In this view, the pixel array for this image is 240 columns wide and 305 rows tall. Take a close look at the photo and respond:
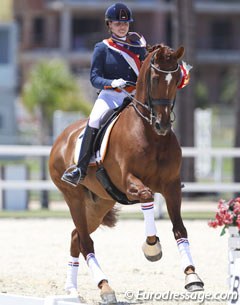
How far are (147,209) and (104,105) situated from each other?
145 centimetres

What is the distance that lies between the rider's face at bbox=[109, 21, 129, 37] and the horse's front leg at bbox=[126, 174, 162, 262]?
1643 millimetres

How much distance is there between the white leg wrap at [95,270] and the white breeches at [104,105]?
131 centimetres

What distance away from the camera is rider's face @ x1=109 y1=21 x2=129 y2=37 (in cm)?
948

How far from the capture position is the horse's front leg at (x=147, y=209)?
848cm

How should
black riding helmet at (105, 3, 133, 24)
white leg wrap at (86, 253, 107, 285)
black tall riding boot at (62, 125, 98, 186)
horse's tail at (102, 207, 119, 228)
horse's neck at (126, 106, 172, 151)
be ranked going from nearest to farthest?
horse's neck at (126, 106, 172, 151), white leg wrap at (86, 253, 107, 285), black riding helmet at (105, 3, 133, 24), black tall riding boot at (62, 125, 98, 186), horse's tail at (102, 207, 119, 228)

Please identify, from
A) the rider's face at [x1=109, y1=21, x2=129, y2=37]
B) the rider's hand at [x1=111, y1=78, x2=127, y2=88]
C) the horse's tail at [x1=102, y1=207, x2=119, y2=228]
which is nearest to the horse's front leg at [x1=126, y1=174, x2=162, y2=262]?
the rider's hand at [x1=111, y1=78, x2=127, y2=88]

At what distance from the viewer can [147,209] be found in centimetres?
862

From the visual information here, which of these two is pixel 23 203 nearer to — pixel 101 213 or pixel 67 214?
pixel 67 214

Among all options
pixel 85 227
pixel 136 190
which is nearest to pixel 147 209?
pixel 136 190

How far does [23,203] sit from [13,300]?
13.3 metres

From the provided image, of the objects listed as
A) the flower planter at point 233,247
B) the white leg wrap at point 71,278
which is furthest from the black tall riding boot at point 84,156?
the flower planter at point 233,247

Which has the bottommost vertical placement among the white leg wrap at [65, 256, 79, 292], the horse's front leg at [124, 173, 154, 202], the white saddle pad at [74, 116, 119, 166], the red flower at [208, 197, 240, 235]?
the white leg wrap at [65, 256, 79, 292]

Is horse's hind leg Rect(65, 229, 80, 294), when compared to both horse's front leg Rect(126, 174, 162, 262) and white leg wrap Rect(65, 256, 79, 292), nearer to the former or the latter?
white leg wrap Rect(65, 256, 79, 292)

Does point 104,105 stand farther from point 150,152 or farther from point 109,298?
point 109,298
